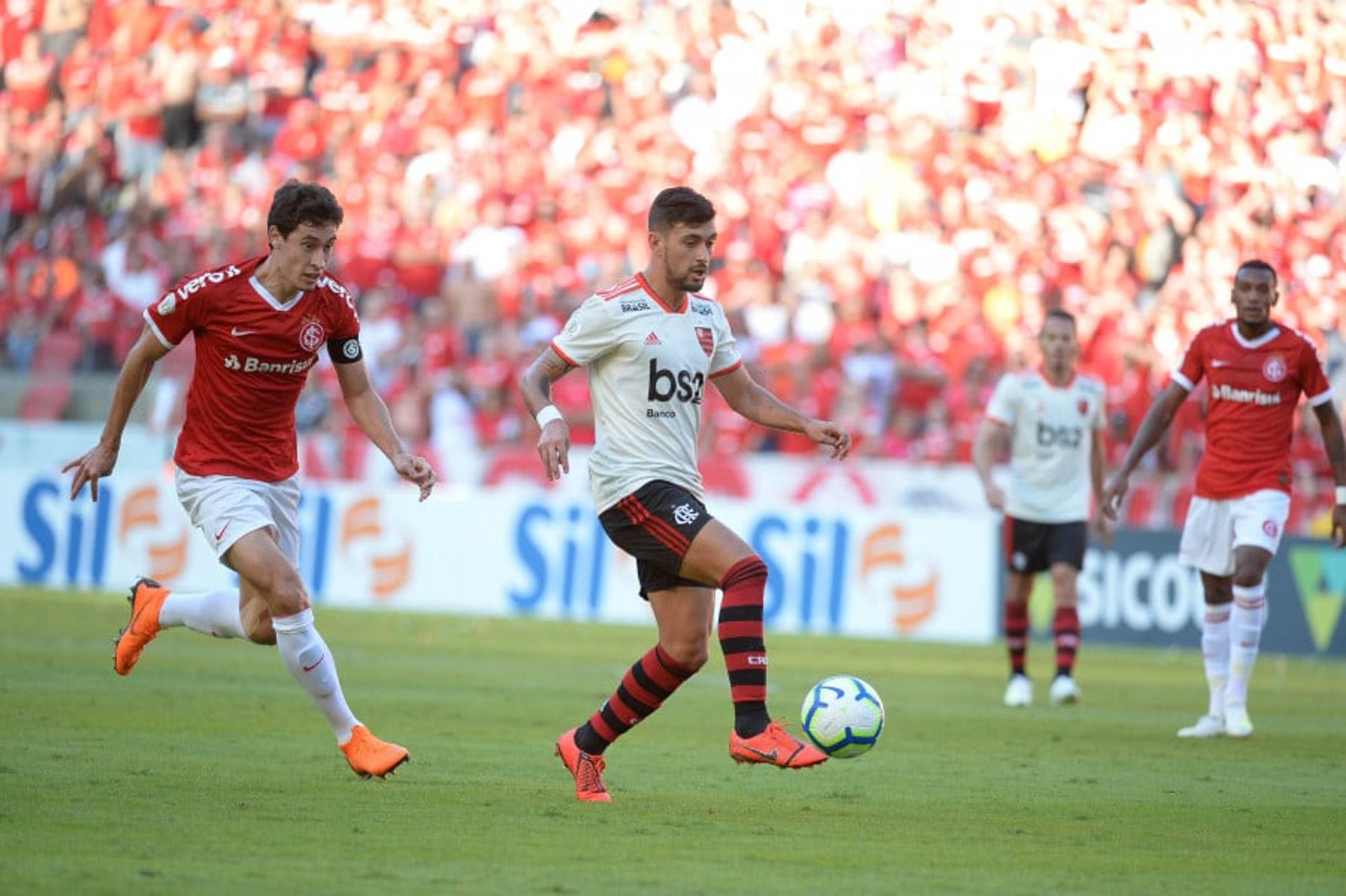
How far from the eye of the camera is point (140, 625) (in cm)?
954

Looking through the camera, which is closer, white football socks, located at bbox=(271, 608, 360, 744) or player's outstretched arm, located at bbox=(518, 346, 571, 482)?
player's outstretched arm, located at bbox=(518, 346, 571, 482)

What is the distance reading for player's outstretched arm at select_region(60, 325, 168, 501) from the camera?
8406 mm

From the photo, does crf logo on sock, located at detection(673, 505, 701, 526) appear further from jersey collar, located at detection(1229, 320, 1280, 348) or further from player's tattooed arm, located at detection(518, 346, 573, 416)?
jersey collar, located at detection(1229, 320, 1280, 348)

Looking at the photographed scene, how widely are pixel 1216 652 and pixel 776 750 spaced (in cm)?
545

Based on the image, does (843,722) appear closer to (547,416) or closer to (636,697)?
(636,697)

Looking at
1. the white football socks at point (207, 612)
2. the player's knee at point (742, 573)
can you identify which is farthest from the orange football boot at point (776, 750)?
the white football socks at point (207, 612)

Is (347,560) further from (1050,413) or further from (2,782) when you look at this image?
(2,782)

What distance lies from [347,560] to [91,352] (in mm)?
4883

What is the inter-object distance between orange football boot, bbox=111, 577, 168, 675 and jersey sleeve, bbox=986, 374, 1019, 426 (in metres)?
6.91

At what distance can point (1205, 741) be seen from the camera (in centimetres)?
1166

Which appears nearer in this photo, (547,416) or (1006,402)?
(547,416)

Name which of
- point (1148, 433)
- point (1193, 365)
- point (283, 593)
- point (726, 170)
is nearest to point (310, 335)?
point (283, 593)

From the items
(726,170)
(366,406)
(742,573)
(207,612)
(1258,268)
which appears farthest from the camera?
(726,170)

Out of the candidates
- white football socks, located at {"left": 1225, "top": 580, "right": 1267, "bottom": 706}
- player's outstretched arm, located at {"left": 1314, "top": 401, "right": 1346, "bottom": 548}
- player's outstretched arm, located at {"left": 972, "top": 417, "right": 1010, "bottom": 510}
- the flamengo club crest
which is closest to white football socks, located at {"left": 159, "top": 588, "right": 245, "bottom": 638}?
the flamengo club crest
